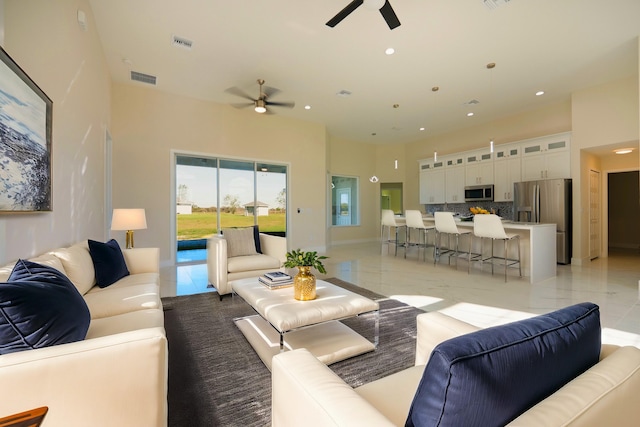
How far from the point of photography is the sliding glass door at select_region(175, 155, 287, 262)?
5941mm

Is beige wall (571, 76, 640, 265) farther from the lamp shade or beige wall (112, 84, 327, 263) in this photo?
the lamp shade

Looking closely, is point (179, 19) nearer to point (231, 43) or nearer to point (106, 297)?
point (231, 43)

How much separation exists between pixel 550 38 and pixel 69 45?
18.6 ft

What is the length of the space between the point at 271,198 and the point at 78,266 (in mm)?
4877

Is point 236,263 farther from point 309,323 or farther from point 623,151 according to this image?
point 623,151

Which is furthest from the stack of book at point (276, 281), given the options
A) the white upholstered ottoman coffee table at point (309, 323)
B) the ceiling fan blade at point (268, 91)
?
the ceiling fan blade at point (268, 91)

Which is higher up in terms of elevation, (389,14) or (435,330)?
(389,14)

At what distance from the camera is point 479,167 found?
7.30m

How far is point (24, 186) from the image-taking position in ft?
6.03

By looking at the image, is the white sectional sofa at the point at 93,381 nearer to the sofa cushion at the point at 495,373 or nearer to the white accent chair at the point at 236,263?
the sofa cushion at the point at 495,373

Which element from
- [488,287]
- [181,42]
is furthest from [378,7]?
[488,287]

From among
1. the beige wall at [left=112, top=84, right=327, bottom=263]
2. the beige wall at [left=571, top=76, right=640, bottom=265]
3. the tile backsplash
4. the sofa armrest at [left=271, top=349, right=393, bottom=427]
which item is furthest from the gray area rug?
the tile backsplash

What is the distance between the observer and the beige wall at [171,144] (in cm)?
523

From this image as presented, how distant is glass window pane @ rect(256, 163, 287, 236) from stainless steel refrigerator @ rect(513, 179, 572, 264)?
555cm
